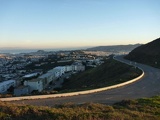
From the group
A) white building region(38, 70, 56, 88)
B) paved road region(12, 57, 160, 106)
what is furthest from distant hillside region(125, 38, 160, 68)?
paved road region(12, 57, 160, 106)

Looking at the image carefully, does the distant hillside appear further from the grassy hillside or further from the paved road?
the paved road

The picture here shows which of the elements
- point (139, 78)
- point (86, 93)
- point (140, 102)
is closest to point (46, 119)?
point (140, 102)

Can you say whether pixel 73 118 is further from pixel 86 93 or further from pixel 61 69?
pixel 61 69

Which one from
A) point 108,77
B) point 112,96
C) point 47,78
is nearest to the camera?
point 112,96

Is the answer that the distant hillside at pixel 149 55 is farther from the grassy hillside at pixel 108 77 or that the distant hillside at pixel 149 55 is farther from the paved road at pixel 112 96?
the paved road at pixel 112 96

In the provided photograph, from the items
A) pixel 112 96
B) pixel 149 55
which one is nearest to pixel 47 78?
pixel 149 55

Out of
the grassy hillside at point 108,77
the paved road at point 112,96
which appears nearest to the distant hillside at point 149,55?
the grassy hillside at point 108,77

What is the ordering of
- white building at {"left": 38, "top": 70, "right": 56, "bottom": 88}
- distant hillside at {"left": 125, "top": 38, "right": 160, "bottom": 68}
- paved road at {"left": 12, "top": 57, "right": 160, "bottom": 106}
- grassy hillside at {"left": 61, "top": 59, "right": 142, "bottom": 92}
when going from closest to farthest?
paved road at {"left": 12, "top": 57, "right": 160, "bottom": 106}
grassy hillside at {"left": 61, "top": 59, "right": 142, "bottom": 92}
distant hillside at {"left": 125, "top": 38, "right": 160, "bottom": 68}
white building at {"left": 38, "top": 70, "right": 56, "bottom": 88}

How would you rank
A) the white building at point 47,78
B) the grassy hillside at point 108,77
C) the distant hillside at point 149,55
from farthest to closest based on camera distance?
the white building at point 47,78 < the distant hillside at point 149,55 < the grassy hillside at point 108,77

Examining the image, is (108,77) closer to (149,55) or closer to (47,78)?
(149,55)

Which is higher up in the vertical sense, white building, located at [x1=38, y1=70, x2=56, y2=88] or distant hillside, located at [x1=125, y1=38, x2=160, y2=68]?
distant hillside, located at [x1=125, y1=38, x2=160, y2=68]

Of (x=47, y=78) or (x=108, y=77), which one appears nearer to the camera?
(x=108, y=77)
